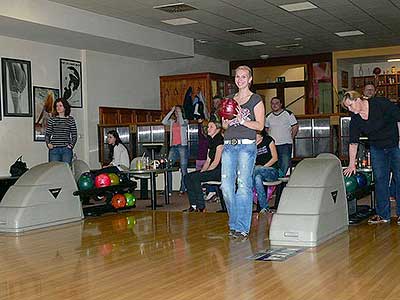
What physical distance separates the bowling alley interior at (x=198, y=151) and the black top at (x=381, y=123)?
0.01 metres

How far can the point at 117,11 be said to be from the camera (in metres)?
10.5

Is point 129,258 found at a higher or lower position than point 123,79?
lower

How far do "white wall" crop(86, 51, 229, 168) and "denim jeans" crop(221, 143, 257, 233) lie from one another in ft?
24.3

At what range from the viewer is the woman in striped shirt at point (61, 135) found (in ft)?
28.0

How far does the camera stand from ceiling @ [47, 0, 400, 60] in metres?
10.2

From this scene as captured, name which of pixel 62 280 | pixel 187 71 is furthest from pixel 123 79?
pixel 62 280

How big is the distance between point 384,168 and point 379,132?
1.20ft

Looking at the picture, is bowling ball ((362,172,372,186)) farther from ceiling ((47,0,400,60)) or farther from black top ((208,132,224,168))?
ceiling ((47,0,400,60))

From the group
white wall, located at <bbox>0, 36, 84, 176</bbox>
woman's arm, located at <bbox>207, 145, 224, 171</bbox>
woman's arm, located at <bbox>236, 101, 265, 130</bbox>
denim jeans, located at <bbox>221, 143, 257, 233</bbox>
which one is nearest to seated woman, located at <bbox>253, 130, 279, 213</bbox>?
woman's arm, located at <bbox>207, 145, 224, 171</bbox>

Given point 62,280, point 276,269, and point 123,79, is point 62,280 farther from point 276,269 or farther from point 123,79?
point 123,79

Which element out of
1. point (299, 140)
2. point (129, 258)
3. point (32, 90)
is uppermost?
point (32, 90)

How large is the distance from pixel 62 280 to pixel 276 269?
1.33 metres

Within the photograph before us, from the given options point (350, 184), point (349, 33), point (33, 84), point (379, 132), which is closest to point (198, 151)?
point (33, 84)

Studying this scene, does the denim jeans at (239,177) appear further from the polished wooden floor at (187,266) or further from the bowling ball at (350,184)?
the bowling ball at (350,184)
